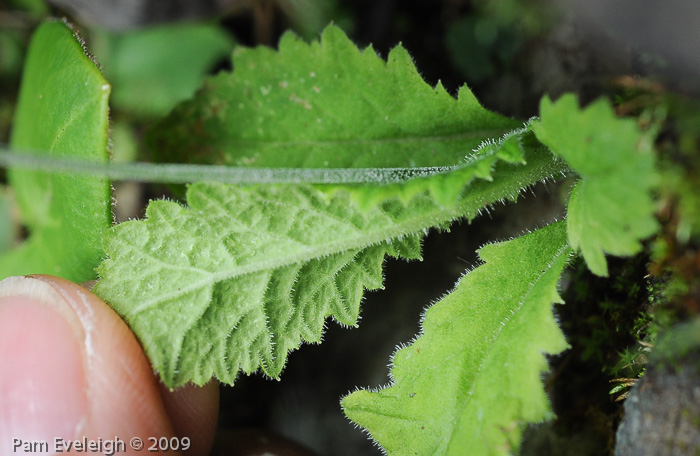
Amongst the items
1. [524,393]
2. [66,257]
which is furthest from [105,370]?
[524,393]

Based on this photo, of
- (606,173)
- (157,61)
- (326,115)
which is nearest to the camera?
(606,173)

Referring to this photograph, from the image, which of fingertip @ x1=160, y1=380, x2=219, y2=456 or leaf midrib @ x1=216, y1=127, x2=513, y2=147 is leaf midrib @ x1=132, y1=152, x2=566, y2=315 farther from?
fingertip @ x1=160, y1=380, x2=219, y2=456

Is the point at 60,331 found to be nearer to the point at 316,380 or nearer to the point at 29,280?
the point at 29,280

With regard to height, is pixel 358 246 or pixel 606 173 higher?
pixel 606 173

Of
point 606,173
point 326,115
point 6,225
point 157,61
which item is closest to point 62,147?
point 326,115

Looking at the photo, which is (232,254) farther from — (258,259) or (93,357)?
(93,357)

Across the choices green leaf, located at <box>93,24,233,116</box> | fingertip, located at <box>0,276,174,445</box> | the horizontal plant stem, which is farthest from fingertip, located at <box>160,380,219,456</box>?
green leaf, located at <box>93,24,233,116</box>
